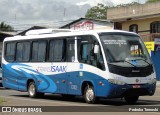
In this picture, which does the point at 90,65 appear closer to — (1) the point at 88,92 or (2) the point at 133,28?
(1) the point at 88,92

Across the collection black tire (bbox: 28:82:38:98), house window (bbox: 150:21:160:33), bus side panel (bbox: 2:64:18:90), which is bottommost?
black tire (bbox: 28:82:38:98)

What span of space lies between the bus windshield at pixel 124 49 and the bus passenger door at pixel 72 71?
1.74m

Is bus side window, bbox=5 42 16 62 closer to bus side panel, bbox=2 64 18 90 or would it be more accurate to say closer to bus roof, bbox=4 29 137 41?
bus roof, bbox=4 29 137 41

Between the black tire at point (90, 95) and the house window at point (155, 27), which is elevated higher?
the house window at point (155, 27)

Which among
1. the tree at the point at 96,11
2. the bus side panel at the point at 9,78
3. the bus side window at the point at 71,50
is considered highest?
the tree at the point at 96,11

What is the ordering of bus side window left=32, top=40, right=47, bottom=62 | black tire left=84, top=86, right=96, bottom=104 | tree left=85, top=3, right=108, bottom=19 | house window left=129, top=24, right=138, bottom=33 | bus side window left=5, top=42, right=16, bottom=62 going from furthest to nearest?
1. tree left=85, top=3, right=108, bottom=19
2. house window left=129, top=24, right=138, bottom=33
3. bus side window left=5, top=42, right=16, bottom=62
4. bus side window left=32, top=40, right=47, bottom=62
5. black tire left=84, top=86, right=96, bottom=104

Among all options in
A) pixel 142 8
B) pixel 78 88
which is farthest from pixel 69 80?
pixel 142 8

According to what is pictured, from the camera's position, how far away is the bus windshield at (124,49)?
17.1m

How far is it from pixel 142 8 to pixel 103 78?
1065 inches

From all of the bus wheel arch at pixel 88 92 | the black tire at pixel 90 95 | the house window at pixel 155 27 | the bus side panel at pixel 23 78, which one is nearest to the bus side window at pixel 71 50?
the bus wheel arch at pixel 88 92

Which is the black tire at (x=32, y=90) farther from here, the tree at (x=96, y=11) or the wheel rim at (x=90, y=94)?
the tree at (x=96, y=11)

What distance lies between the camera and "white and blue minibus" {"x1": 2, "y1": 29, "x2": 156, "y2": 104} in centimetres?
1695

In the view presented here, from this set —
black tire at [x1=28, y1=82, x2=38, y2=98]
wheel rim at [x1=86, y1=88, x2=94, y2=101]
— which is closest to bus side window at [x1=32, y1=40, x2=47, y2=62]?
black tire at [x1=28, y1=82, x2=38, y2=98]

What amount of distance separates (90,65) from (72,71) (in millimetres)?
1308
